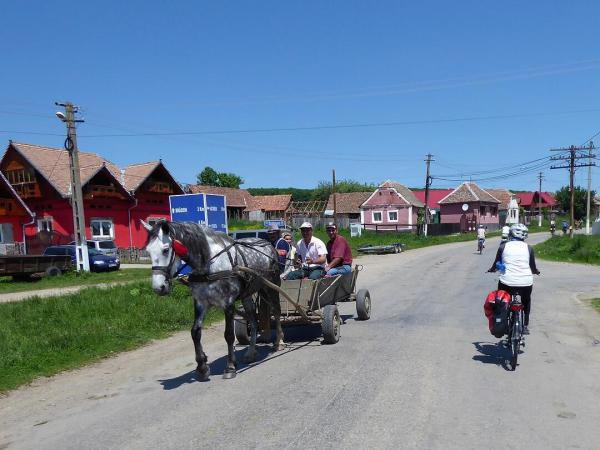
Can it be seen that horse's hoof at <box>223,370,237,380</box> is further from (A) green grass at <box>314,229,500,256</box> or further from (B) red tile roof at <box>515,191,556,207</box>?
(B) red tile roof at <box>515,191,556,207</box>

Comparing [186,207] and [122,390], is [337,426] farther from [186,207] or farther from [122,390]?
[186,207]

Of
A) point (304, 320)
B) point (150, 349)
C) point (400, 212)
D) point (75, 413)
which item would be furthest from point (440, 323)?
point (400, 212)

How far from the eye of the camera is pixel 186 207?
17.1 metres

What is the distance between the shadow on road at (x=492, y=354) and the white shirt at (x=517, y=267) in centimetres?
104

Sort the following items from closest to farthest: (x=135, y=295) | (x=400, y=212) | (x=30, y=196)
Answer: (x=135, y=295), (x=30, y=196), (x=400, y=212)

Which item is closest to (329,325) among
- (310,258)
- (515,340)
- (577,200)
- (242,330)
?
(242,330)

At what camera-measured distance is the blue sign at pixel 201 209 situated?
54.8 ft

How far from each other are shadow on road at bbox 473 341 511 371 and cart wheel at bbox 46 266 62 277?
67.6 feet

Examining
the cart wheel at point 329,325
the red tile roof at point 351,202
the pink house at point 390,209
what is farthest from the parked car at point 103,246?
the red tile roof at point 351,202

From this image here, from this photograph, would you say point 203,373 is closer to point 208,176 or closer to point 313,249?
point 313,249

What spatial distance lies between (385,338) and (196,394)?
3733 millimetres

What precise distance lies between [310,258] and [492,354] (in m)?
3.58

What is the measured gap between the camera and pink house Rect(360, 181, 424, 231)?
62.5 meters

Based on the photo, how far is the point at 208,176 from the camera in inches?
4360
